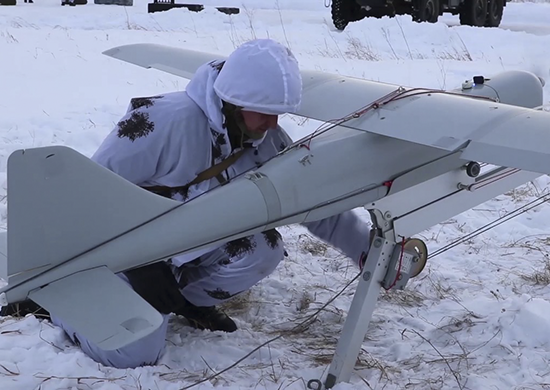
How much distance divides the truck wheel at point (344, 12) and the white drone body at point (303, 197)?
11658 millimetres

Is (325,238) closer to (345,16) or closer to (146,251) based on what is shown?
(146,251)

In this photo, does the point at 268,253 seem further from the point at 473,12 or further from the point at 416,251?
the point at 473,12

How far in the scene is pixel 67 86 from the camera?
7223mm

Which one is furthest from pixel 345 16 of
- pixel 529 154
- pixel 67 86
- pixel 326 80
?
pixel 529 154

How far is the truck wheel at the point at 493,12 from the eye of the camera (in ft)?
51.4

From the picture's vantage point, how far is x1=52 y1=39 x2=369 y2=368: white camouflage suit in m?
2.60

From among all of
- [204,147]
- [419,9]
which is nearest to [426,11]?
[419,9]

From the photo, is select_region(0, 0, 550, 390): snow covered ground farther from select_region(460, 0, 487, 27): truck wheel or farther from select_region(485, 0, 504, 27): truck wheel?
select_region(485, 0, 504, 27): truck wheel

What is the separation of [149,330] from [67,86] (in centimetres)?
574

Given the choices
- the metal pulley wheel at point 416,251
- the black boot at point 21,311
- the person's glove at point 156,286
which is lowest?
the black boot at point 21,311

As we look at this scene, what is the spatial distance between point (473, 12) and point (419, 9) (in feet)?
5.54

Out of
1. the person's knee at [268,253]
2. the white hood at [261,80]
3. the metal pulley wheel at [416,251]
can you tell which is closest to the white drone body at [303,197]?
the metal pulley wheel at [416,251]

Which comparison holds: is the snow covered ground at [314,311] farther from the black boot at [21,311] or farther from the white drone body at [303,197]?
the white drone body at [303,197]

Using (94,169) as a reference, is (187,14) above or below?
below
